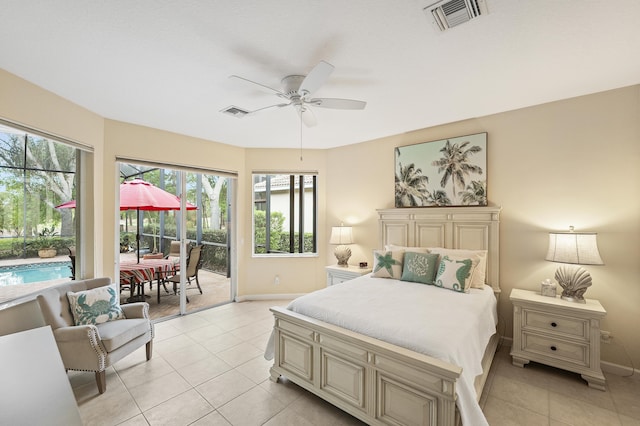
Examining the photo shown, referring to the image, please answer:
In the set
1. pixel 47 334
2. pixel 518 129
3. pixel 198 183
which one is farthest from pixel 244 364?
pixel 518 129

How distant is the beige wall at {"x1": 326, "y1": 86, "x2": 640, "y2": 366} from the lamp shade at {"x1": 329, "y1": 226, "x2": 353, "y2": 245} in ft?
6.04

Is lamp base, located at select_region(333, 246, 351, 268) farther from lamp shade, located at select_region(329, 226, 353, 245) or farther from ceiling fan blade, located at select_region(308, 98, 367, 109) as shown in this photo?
ceiling fan blade, located at select_region(308, 98, 367, 109)

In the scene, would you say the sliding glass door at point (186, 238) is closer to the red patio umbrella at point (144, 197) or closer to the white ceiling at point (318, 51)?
the red patio umbrella at point (144, 197)

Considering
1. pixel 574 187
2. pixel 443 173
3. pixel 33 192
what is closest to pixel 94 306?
pixel 33 192

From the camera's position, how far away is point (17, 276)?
246 centimetres

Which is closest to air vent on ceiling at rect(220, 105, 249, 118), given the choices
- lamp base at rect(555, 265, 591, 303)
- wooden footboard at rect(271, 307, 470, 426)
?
wooden footboard at rect(271, 307, 470, 426)

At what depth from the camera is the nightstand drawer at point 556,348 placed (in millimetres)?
2350

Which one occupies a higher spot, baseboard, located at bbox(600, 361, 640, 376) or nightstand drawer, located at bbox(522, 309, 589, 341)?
nightstand drawer, located at bbox(522, 309, 589, 341)

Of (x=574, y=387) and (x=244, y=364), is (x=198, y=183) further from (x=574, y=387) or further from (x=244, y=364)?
(x=574, y=387)

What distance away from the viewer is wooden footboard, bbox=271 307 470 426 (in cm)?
157

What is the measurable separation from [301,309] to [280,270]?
2405 millimetres

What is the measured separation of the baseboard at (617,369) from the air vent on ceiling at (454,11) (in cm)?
330

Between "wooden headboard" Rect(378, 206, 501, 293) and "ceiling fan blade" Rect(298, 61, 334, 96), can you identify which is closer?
"ceiling fan blade" Rect(298, 61, 334, 96)

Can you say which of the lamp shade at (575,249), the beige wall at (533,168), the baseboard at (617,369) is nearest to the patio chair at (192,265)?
the beige wall at (533,168)
